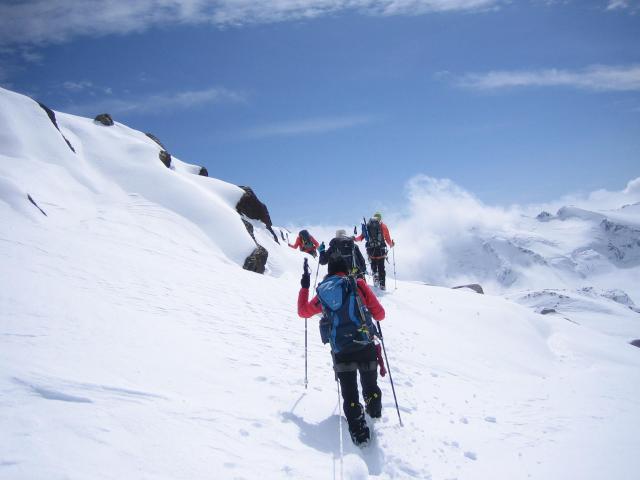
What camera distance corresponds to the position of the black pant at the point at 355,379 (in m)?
5.74

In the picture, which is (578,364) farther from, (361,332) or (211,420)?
(211,420)

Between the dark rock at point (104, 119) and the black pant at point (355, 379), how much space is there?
2953 centimetres

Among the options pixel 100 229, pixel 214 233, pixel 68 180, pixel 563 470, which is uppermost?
pixel 68 180

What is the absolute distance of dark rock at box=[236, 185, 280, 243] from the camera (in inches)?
1064

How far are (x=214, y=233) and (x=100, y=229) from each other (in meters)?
5.75

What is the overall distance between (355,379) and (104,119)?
30334 mm

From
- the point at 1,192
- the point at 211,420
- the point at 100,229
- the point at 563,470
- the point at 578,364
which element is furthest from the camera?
the point at 578,364

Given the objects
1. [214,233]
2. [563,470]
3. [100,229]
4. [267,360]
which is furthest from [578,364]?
[100,229]

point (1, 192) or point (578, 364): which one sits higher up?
point (1, 192)

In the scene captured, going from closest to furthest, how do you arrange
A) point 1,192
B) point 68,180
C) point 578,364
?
point 1,192
point 578,364
point 68,180

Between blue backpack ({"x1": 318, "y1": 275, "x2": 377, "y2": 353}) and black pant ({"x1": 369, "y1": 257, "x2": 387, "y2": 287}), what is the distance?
11.4 meters

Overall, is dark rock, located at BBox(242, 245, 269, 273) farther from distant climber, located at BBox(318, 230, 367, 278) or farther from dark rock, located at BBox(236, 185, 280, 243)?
dark rock, located at BBox(236, 185, 280, 243)

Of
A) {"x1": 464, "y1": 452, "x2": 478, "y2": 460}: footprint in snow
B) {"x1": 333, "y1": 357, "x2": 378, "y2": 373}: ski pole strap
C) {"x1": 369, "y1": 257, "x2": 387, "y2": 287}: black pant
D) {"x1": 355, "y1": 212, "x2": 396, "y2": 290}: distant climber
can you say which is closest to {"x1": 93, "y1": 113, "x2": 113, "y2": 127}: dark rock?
{"x1": 355, "y1": 212, "x2": 396, "y2": 290}: distant climber

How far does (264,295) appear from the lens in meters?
13.3
